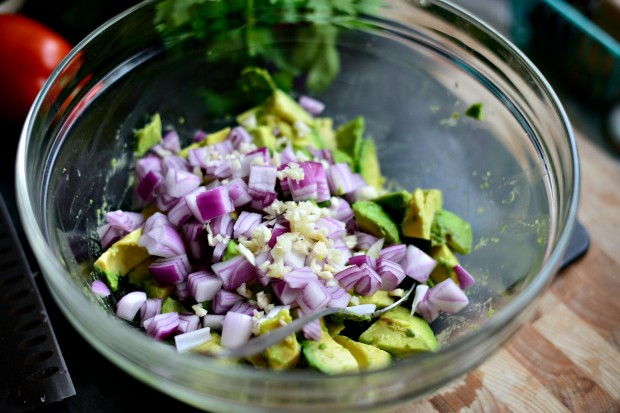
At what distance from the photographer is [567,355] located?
1.51m

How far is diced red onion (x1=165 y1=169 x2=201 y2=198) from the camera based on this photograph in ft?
4.72

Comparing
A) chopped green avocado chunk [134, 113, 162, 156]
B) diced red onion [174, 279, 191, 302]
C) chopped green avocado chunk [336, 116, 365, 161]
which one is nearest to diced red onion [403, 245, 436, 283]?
chopped green avocado chunk [336, 116, 365, 161]

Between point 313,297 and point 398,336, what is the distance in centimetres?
18

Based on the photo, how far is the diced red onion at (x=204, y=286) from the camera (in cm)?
133

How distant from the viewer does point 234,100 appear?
1785mm

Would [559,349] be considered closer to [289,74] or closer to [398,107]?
[398,107]

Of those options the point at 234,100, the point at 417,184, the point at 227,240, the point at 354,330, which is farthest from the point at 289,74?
the point at 354,330

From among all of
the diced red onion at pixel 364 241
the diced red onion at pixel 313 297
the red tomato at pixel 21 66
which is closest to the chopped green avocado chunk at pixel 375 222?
the diced red onion at pixel 364 241

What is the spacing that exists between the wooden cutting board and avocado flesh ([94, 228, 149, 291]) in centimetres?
62

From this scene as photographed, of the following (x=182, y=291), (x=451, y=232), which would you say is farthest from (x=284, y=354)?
(x=451, y=232)

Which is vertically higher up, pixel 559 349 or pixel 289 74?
pixel 289 74

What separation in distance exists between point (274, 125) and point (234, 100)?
0.18 m

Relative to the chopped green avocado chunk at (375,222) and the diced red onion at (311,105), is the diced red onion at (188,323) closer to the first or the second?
the chopped green avocado chunk at (375,222)

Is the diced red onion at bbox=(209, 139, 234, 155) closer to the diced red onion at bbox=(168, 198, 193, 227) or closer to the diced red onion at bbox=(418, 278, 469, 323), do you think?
the diced red onion at bbox=(168, 198, 193, 227)
